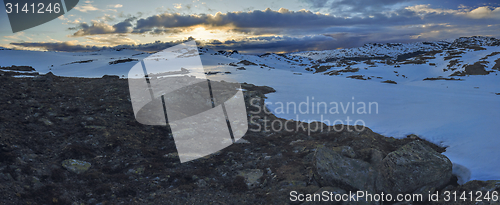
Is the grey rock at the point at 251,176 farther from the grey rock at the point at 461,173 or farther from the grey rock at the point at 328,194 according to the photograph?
the grey rock at the point at 461,173

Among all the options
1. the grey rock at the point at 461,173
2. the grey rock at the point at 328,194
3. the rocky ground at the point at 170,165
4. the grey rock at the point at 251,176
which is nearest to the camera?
the grey rock at the point at 328,194

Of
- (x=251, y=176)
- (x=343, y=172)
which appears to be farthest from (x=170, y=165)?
(x=343, y=172)

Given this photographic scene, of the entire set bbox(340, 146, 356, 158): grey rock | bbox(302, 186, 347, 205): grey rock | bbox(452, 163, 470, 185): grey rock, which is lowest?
bbox(452, 163, 470, 185): grey rock

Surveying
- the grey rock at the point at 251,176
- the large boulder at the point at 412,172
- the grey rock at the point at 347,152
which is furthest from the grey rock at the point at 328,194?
the grey rock at the point at 347,152

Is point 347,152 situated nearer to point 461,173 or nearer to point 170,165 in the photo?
point 461,173

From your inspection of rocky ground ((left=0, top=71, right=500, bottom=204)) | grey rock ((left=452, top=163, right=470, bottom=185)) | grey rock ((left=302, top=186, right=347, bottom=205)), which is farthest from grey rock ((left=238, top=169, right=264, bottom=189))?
grey rock ((left=452, top=163, right=470, bottom=185))

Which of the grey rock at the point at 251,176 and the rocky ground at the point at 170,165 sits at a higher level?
the rocky ground at the point at 170,165

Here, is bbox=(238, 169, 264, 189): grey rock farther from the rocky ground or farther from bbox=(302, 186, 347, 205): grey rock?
bbox=(302, 186, 347, 205): grey rock
